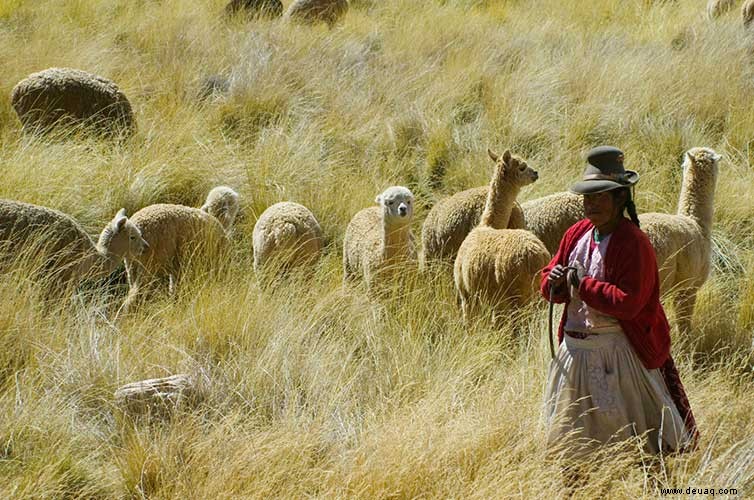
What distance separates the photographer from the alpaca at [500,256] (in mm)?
5094

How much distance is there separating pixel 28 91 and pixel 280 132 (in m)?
2.33

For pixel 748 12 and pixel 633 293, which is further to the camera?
pixel 748 12

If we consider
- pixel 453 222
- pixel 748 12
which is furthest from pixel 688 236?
pixel 748 12

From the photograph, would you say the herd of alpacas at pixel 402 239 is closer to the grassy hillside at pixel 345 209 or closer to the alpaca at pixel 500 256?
the alpaca at pixel 500 256

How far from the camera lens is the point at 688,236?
17.7ft

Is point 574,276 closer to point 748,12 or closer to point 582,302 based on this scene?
point 582,302

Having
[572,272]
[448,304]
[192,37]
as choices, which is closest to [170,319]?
[448,304]

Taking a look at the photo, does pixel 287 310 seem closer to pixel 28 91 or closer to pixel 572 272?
pixel 572 272

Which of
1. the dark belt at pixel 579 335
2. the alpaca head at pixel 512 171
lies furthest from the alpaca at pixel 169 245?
the dark belt at pixel 579 335

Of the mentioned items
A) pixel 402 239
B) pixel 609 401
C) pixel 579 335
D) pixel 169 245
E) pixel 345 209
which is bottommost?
pixel 345 209

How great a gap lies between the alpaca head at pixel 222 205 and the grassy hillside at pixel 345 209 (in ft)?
1.01

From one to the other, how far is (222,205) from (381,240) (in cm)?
149

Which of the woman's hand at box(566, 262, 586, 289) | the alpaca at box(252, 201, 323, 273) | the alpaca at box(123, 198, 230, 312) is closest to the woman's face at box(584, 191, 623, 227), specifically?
the woman's hand at box(566, 262, 586, 289)

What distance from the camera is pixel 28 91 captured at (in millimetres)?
8398
